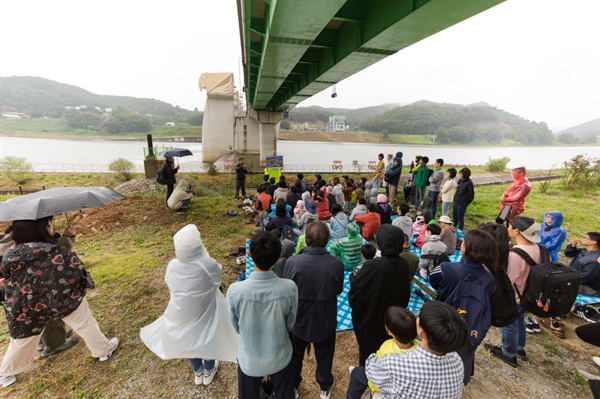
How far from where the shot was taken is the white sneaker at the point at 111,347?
3.05 metres

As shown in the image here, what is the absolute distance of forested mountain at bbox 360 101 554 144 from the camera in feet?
250

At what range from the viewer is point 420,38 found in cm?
524

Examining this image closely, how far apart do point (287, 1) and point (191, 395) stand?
5382 mm

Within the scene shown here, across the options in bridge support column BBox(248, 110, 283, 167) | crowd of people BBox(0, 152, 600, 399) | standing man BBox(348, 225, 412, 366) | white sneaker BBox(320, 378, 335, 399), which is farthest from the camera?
bridge support column BBox(248, 110, 283, 167)

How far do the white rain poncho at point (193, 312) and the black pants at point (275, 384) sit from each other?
0.71m

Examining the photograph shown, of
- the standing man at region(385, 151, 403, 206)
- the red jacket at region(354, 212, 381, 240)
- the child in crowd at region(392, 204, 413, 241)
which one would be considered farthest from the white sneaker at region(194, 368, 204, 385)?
the standing man at region(385, 151, 403, 206)

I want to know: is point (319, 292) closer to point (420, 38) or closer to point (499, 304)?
point (499, 304)

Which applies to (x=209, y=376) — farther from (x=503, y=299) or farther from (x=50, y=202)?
(x=503, y=299)

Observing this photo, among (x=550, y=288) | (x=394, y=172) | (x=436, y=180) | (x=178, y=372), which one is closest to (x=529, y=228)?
(x=550, y=288)

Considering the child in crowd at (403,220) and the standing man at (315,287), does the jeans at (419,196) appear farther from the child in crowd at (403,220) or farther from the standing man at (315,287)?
the standing man at (315,287)

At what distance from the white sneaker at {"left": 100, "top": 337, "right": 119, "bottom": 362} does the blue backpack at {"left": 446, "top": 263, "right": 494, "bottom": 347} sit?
3920 mm

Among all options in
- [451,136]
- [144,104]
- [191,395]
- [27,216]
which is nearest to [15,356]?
[27,216]

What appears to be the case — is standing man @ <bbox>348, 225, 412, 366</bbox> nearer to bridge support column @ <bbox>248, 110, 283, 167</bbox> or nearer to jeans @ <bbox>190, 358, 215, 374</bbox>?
jeans @ <bbox>190, 358, 215, 374</bbox>

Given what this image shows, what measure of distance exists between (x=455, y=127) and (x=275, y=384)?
9704 centimetres
